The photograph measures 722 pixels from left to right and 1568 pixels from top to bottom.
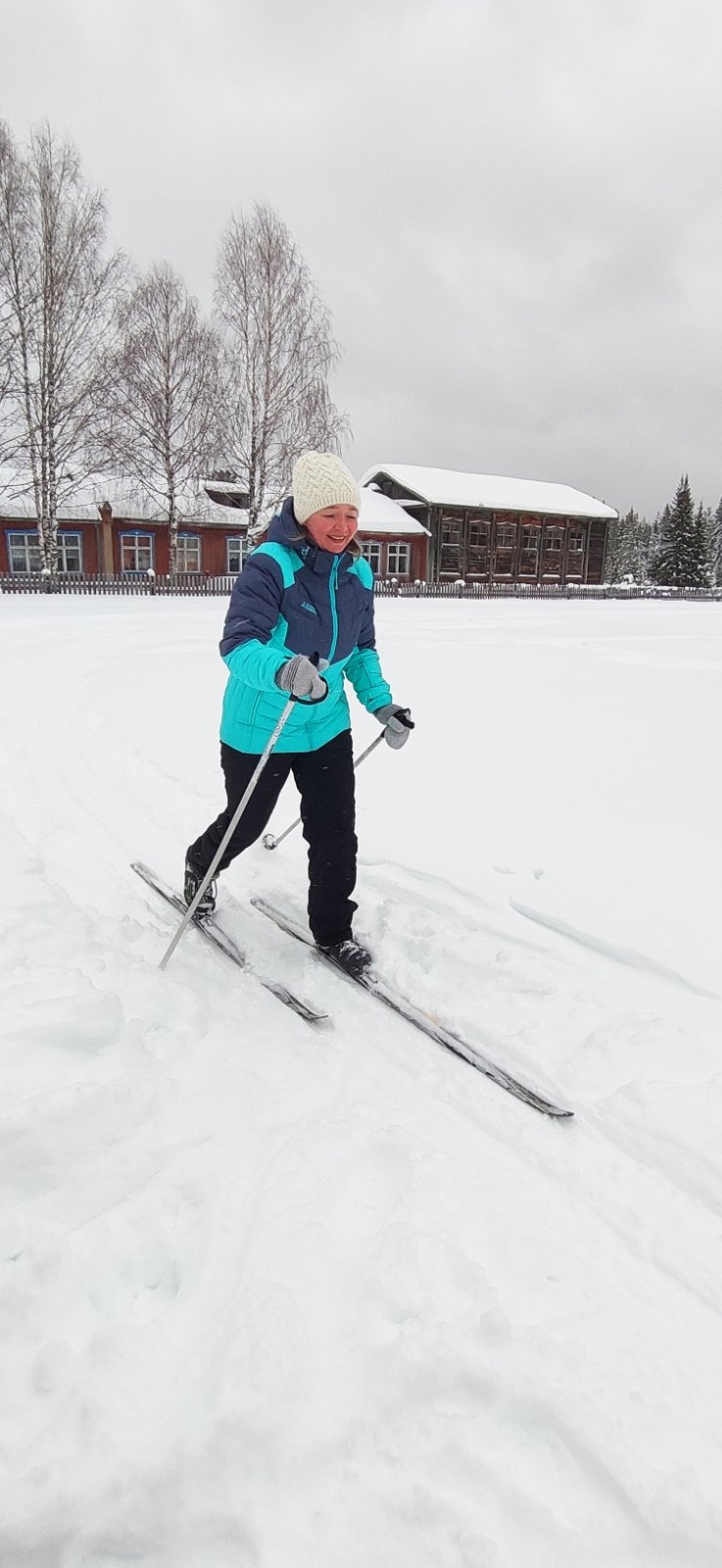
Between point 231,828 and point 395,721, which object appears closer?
point 231,828

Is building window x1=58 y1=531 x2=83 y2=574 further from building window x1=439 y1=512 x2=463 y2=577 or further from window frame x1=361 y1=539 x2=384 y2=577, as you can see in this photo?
building window x1=439 y1=512 x2=463 y2=577

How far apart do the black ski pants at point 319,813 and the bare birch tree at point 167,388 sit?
23.6 m

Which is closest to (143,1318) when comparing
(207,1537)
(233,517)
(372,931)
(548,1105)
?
(207,1537)

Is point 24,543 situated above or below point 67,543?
below

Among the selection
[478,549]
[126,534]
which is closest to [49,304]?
[126,534]

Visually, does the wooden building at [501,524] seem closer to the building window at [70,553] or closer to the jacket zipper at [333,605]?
the building window at [70,553]

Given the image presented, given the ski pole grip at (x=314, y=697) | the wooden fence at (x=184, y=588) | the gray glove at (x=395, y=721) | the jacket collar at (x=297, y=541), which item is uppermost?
the wooden fence at (x=184, y=588)

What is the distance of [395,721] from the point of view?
10.4 ft

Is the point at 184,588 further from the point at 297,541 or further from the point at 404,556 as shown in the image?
the point at 297,541

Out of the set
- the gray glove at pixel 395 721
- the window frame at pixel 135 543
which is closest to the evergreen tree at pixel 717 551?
the window frame at pixel 135 543

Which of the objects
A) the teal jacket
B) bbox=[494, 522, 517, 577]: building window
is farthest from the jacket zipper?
bbox=[494, 522, 517, 577]: building window

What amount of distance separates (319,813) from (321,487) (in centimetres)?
120

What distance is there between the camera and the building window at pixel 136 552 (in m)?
30.8

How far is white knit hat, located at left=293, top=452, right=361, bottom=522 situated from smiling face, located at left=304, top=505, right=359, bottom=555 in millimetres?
21
